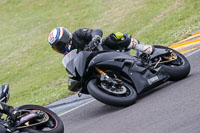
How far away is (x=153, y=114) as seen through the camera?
17.1ft

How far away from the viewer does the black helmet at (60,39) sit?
675cm

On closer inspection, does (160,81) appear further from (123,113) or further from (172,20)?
(172,20)

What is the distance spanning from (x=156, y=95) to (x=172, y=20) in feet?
32.0

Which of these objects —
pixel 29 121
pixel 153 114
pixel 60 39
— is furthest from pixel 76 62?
pixel 153 114

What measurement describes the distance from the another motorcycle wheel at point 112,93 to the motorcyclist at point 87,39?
2.31 ft

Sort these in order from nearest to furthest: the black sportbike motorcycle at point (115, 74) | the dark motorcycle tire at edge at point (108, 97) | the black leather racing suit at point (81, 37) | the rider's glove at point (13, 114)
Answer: the rider's glove at point (13, 114) < the dark motorcycle tire at edge at point (108, 97) < the black sportbike motorcycle at point (115, 74) < the black leather racing suit at point (81, 37)

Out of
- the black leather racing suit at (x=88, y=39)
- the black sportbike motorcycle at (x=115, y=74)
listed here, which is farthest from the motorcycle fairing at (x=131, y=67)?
the black leather racing suit at (x=88, y=39)

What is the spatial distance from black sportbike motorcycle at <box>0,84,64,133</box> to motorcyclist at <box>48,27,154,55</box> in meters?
1.64

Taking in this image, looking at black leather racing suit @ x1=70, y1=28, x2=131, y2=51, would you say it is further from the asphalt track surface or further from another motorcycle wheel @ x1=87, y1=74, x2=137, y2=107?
the asphalt track surface

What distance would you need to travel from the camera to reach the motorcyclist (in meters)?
6.69

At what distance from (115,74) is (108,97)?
2.05ft

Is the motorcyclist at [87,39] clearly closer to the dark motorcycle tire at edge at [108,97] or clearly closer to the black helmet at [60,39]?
the black helmet at [60,39]

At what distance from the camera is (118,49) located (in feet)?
22.5

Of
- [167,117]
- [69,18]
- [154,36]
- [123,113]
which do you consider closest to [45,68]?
[154,36]
